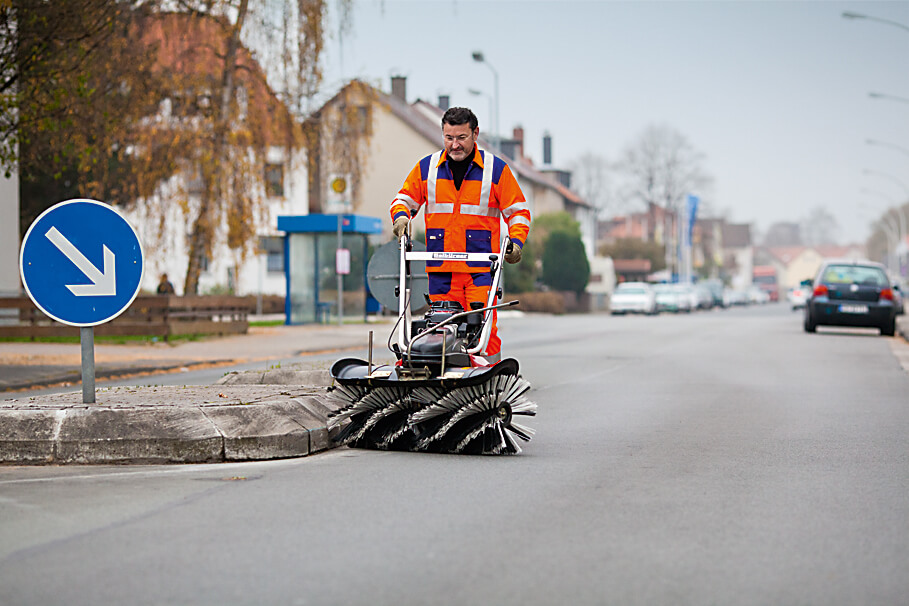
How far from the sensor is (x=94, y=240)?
7.91 meters

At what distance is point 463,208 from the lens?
7.87m

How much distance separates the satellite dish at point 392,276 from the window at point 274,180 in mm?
18737

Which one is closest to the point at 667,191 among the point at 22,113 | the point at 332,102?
the point at 332,102

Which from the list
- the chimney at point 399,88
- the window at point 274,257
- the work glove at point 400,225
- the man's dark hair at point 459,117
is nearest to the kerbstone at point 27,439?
the work glove at point 400,225

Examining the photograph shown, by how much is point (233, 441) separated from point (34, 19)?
951 cm

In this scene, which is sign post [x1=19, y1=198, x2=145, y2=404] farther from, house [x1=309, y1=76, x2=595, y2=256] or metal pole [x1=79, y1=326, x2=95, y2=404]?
house [x1=309, y1=76, x2=595, y2=256]

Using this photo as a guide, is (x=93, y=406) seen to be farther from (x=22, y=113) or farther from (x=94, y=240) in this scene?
(x=22, y=113)

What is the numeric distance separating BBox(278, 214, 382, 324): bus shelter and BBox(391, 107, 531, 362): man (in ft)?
79.9

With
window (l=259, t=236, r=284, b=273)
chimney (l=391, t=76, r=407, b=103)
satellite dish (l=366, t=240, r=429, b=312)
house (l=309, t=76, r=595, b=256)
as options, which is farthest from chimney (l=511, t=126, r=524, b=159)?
satellite dish (l=366, t=240, r=429, b=312)

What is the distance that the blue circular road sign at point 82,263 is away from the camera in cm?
772

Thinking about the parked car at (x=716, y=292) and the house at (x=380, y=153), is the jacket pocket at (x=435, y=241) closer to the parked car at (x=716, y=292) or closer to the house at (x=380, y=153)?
the house at (x=380, y=153)

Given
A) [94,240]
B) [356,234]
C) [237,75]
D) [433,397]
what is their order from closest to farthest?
[433,397] < [94,240] < [237,75] < [356,234]

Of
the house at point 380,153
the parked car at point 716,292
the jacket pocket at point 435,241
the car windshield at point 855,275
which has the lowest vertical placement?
the parked car at point 716,292

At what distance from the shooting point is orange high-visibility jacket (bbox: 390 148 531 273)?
7.82m
